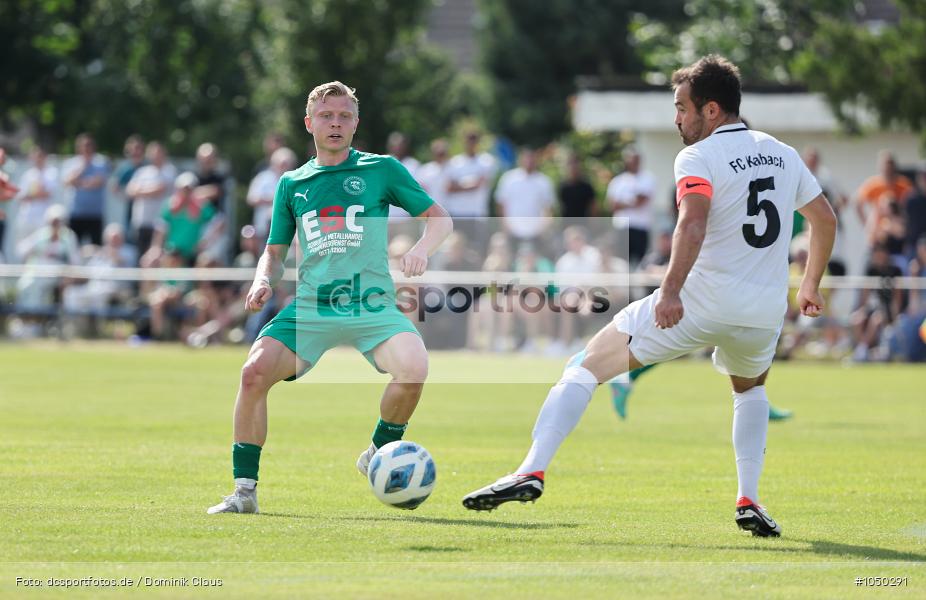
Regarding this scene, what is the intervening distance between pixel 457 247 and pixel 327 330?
49.6 feet

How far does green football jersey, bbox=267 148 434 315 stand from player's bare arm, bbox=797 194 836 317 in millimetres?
2001

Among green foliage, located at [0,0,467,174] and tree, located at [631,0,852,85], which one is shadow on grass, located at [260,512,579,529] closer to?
tree, located at [631,0,852,85]

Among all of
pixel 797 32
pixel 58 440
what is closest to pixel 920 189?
pixel 797 32

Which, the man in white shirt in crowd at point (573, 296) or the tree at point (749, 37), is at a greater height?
the tree at point (749, 37)

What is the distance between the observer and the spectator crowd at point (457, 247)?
22.3 m

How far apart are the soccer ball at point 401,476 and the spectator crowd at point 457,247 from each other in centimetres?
1377

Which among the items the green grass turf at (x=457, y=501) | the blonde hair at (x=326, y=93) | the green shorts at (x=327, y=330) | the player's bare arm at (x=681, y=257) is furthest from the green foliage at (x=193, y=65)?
the player's bare arm at (x=681, y=257)

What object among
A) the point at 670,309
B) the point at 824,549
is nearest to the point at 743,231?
the point at 670,309

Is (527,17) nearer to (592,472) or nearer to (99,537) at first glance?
(592,472)

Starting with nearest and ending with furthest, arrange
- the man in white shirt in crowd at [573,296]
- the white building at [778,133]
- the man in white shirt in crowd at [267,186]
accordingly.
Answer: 1. the man in white shirt in crowd at [573,296]
2. the man in white shirt in crowd at [267,186]
3. the white building at [778,133]

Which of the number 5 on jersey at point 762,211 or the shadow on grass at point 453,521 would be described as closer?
the number 5 on jersey at point 762,211

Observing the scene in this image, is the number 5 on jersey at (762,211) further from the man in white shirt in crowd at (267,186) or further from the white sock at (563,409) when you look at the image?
the man in white shirt in crowd at (267,186)

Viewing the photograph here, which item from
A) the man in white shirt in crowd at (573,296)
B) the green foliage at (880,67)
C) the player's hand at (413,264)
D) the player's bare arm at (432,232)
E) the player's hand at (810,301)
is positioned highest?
the green foliage at (880,67)

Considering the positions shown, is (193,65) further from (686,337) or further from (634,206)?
(686,337)
